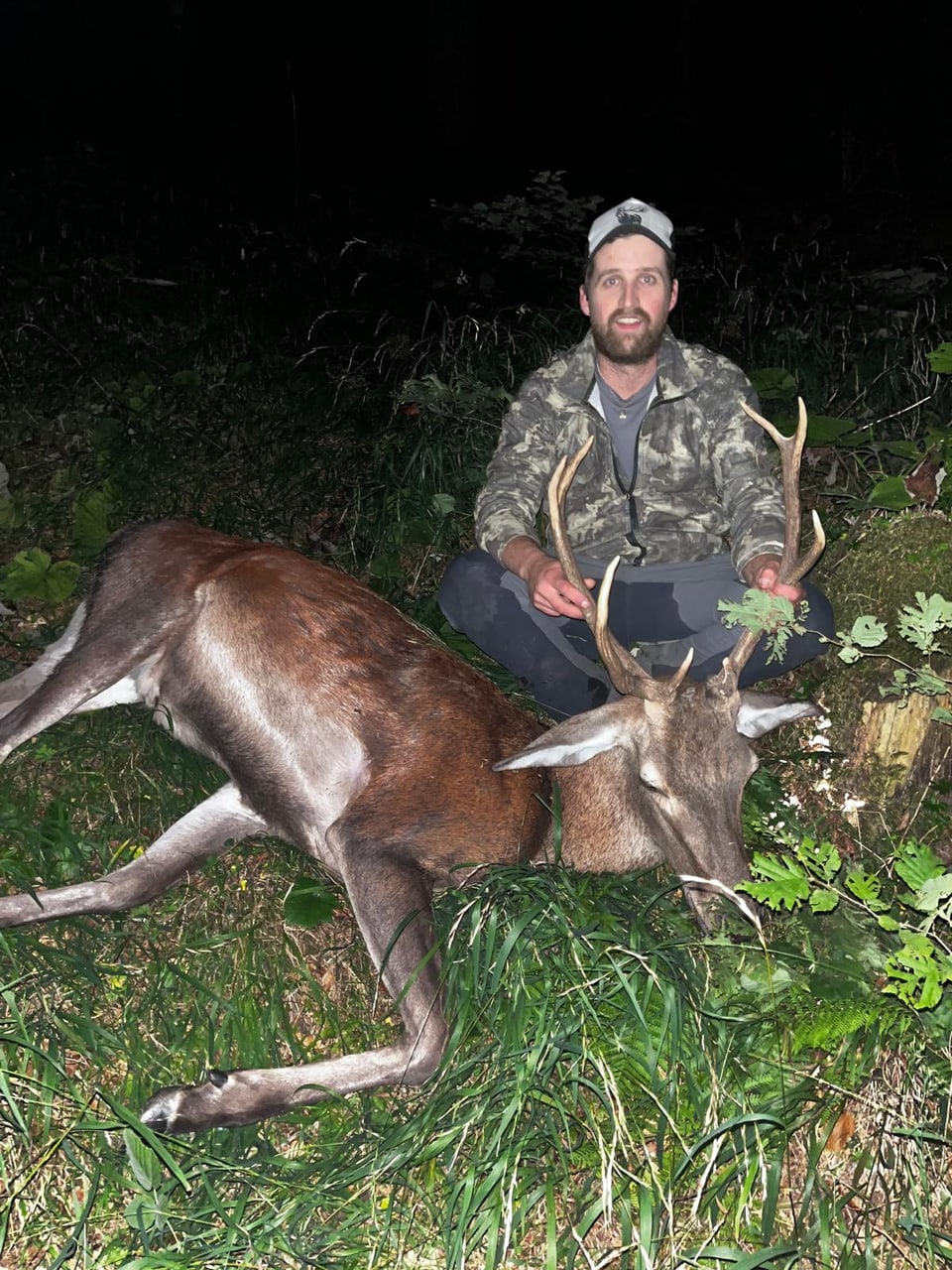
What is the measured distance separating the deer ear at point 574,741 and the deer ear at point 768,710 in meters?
0.43

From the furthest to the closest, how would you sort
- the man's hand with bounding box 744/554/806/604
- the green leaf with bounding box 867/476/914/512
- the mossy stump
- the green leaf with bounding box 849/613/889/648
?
the green leaf with bounding box 867/476/914/512 → the mossy stump → the man's hand with bounding box 744/554/806/604 → the green leaf with bounding box 849/613/889/648

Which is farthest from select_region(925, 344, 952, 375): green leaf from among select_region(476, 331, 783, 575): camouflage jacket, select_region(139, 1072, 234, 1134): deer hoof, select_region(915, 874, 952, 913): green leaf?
select_region(139, 1072, 234, 1134): deer hoof

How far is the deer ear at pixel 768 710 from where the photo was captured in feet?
14.3

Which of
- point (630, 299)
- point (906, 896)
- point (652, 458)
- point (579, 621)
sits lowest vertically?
point (579, 621)

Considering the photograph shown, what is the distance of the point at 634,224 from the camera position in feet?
16.6

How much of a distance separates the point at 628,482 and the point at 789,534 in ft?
3.78

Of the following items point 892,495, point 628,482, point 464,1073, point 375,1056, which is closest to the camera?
point 464,1073

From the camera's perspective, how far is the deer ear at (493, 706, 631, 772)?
4.09m

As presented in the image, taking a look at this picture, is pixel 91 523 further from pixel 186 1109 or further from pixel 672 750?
pixel 186 1109

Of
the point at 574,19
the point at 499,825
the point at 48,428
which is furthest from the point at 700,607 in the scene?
the point at 574,19

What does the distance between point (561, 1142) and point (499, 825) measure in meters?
1.27

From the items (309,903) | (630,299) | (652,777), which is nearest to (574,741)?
(652,777)

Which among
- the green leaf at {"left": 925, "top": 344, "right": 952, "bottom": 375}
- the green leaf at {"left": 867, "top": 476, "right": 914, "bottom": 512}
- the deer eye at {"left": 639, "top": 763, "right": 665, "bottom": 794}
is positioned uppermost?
the green leaf at {"left": 925, "top": 344, "right": 952, "bottom": 375}

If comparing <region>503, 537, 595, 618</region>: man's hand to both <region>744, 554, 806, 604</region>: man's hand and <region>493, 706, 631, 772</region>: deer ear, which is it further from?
<region>744, 554, 806, 604</region>: man's hand
